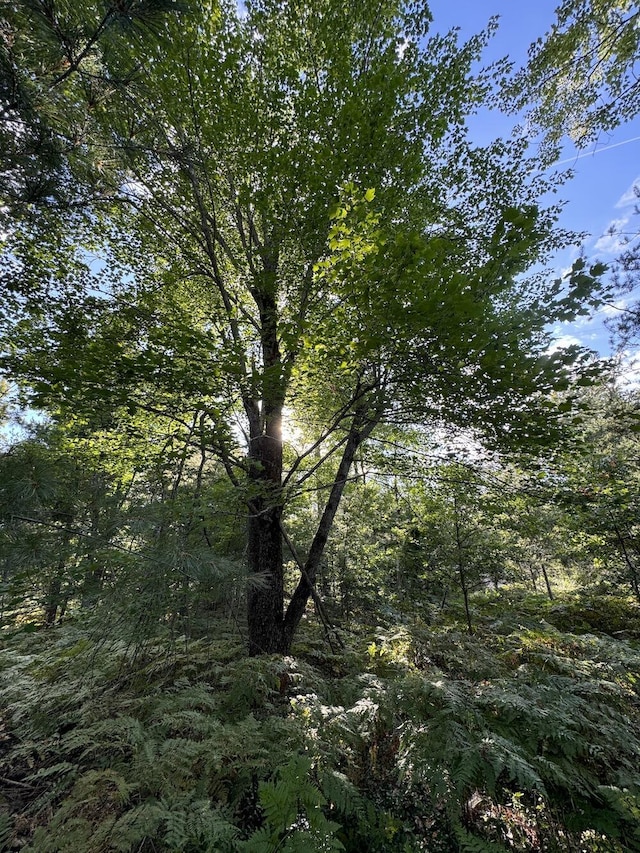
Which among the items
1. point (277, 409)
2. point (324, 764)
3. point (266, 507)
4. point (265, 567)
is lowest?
point (324, 764)

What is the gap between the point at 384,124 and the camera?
4527 millimetres

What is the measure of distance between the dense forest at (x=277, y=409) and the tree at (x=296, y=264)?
5 cm

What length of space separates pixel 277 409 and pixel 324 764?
166 inches

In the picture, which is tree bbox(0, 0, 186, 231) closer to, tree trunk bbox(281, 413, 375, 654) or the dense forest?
the dense forest

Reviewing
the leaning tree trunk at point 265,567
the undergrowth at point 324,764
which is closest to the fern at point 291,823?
the undergrowth at point 324,764

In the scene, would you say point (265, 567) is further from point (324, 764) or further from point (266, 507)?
point (324, 764)

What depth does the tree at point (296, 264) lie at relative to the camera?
340 centimetres

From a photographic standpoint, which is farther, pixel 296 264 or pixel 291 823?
pixel 296 264

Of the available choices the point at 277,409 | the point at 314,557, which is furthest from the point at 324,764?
the point at 277,409

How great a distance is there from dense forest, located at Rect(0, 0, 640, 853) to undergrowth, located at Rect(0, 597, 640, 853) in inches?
1.1

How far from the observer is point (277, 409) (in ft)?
18.2

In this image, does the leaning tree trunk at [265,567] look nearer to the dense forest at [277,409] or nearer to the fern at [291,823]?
the dense forest at [277,409]

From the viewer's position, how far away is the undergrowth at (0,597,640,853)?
2.04 meters

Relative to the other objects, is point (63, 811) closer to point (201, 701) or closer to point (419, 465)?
point (201, 701)
